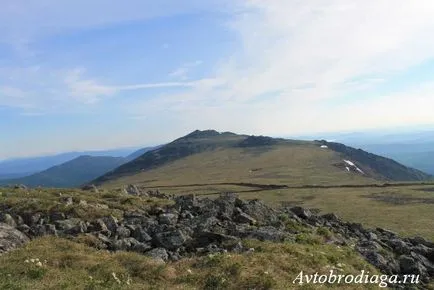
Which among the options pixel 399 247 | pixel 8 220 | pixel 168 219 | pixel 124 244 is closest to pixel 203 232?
pixel 124 244

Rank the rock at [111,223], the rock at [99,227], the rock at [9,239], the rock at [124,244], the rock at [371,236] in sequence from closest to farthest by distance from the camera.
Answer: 1. the rock at [9,239]
2. the rock at [124,244]
3. the rock at [99,227]
4. the rock at [111,223]
5. the rock at [371,236]

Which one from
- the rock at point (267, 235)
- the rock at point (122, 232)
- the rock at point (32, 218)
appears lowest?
the rock at point (267, 235)

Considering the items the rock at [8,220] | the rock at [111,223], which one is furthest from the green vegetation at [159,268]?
the rock at [8,220]

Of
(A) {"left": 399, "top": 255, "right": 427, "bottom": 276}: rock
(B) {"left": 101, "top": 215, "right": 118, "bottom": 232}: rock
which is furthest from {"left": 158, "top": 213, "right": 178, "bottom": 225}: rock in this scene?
(A) {"left": 399, "top": 255, "right": 427, "bottom": 276}: rock

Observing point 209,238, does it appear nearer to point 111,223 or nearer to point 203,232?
point 203,232

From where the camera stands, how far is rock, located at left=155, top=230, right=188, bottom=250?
23656 millimetres

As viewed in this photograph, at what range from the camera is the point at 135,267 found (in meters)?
19.2

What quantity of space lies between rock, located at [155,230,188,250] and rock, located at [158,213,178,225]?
376cm

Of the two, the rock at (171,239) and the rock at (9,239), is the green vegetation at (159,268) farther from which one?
the rock at (171,239)

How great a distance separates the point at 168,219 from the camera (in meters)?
29.0

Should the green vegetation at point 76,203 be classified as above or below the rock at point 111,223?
above

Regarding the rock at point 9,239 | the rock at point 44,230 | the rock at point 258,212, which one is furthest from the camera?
the rock at point 258,212

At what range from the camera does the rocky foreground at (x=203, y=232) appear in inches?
930

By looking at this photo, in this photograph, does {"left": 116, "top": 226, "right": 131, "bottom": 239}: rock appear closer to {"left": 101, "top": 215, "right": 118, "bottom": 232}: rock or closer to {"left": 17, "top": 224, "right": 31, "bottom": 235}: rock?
{"left": 101, "top": 215, "right": 118, "bottom": 232}: rock
